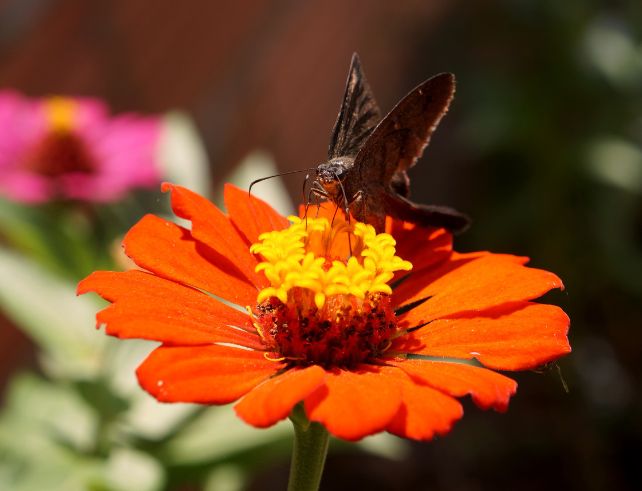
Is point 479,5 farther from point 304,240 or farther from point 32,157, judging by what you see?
point 304,240

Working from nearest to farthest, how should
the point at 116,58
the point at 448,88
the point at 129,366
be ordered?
the point at 448,88 < the point at 129,366 < the point at 116,58

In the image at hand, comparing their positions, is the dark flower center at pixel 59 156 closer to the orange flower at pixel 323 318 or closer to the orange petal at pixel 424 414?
the orange flower at pixel 323 318

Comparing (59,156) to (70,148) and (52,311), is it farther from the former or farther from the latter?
(52,311)

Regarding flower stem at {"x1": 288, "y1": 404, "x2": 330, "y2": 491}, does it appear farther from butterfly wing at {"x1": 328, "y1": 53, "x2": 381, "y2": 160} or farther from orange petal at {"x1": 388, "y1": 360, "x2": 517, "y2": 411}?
butterfly wing at {"x1": 328, "y1": 53, "x2": 381, "y2": 160}

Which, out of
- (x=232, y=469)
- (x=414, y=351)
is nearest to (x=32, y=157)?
(x=232, y=469)

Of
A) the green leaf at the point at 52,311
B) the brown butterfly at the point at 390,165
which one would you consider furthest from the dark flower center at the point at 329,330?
the green leaf at the point at 52,311

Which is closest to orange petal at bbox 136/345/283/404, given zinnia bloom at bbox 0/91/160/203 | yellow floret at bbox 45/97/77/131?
zinnia bloom at bbox 0/91/160/203

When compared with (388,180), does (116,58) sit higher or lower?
lower
